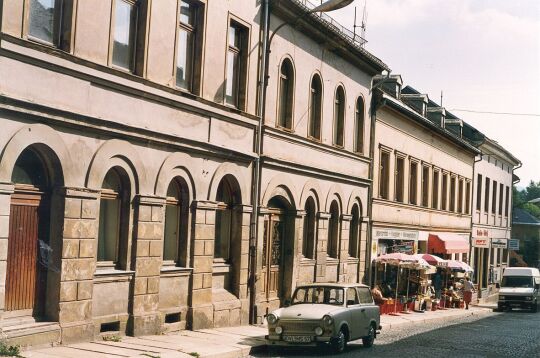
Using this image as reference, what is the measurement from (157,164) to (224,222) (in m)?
4.07

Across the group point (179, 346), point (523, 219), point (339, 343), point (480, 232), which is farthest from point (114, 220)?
point (523, 219)

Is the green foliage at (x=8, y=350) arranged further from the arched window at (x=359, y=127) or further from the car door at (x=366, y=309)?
the arched window at (x=359, y=127)

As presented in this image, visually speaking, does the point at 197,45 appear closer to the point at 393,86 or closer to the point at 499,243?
the point at 393,86

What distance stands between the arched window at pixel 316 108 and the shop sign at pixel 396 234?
7122 mm

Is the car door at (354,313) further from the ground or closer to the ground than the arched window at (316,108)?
closer to the ground

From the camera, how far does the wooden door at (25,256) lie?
1338cm

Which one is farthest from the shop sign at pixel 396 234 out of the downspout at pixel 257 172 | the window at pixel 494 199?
the window at pixel 494 199

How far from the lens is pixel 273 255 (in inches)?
912

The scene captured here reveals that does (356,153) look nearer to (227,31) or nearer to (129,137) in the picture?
(227,31)

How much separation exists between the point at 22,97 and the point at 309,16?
41.1ft

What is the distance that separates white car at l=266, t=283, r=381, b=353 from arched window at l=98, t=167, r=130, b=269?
3.51m

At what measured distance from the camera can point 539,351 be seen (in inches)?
758

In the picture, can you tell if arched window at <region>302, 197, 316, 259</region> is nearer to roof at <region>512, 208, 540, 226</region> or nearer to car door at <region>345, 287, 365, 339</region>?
car door at <region>345, 287, 365, 339</region>

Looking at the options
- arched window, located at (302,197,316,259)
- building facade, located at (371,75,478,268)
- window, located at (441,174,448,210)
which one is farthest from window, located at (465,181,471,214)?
arched window, located at (302,197,316,259)
